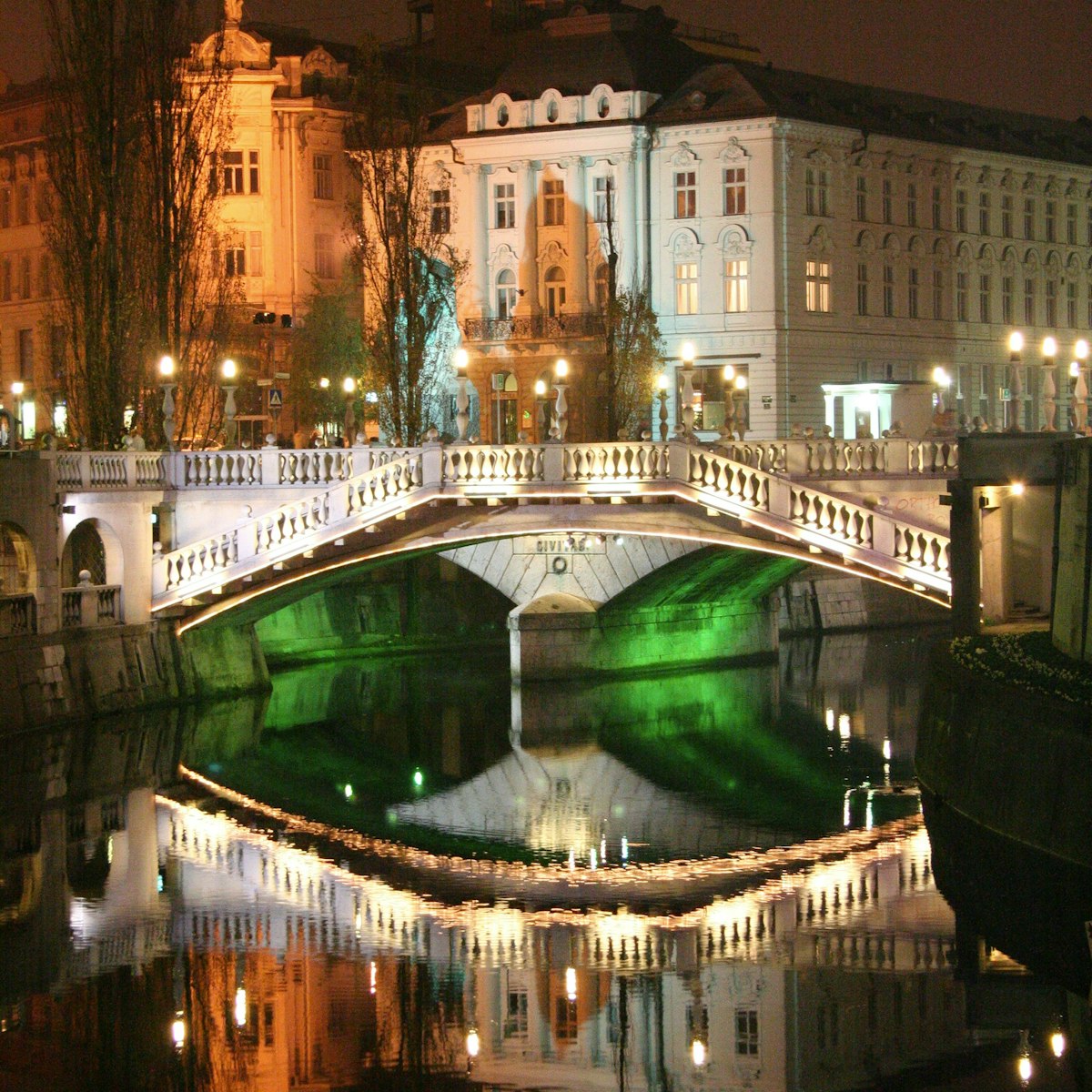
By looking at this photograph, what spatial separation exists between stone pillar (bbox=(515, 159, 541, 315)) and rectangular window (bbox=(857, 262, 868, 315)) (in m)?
10.7

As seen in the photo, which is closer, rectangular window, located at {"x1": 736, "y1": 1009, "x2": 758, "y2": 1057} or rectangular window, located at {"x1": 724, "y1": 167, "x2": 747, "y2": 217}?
rectangular window, located at {"x1": 736, "y1": 1009, "x2": 758, "y2": 1057}

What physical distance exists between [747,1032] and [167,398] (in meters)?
27.3

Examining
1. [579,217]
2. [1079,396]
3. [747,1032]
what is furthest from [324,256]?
[747,1032]

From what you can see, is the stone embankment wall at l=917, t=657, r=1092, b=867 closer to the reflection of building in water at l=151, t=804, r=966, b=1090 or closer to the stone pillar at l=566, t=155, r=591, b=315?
the reflection of building in water at l=151, t=804, r=966, b=1090

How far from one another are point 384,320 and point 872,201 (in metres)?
26.9

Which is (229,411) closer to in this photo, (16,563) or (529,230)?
(16,563)

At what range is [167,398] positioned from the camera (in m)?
51.4

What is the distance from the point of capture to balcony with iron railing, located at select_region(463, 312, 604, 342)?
8425cm

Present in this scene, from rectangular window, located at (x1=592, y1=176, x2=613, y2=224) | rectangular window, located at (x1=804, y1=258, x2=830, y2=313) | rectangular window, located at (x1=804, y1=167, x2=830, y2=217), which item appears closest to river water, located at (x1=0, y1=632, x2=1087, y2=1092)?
rectangular window, located at (x1=804, y1=258, x2=830, y2=313)

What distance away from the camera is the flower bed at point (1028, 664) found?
31.9 meters

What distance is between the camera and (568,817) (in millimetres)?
40156

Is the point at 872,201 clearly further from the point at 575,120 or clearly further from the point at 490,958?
the point at 490,958

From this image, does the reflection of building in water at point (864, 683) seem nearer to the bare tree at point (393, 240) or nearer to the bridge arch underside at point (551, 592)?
the bridge arch underside at point (551, 592)

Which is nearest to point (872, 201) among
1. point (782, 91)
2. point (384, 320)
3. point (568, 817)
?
point (782, 91)
